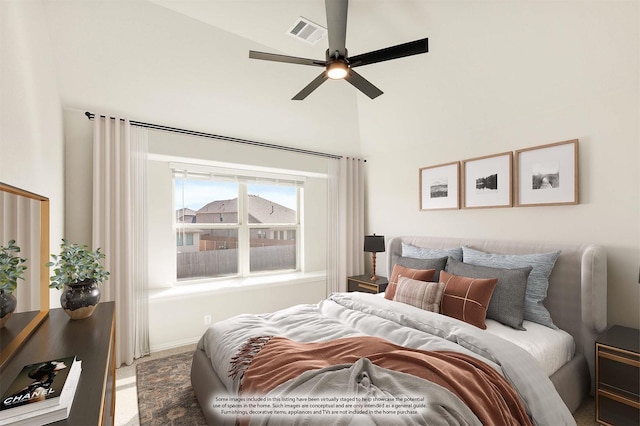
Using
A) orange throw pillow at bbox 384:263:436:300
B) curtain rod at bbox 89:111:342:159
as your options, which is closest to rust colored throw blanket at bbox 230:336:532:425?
orange throw pillow at bbox 384:263:436:300

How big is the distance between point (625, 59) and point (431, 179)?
1.86m

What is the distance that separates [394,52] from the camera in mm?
1972

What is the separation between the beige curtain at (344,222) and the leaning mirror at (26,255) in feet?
10.5

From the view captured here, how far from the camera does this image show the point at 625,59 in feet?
6.95

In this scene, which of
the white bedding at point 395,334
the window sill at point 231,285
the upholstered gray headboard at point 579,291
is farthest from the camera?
the window sill at point 231,285

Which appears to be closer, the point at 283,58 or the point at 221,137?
the point at 283,58

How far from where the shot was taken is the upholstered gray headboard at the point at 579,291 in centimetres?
218

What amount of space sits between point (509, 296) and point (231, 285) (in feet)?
9.55

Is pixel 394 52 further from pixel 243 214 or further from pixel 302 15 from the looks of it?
pixel 243 214

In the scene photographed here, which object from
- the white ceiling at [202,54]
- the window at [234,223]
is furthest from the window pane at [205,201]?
the white ceiling at [202,54]

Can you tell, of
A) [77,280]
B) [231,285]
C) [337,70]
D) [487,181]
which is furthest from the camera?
[231,285]

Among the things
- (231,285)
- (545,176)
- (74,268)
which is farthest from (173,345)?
(545,176)

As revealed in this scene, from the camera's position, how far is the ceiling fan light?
2023 mm

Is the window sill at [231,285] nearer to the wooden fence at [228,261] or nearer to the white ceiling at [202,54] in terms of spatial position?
the wooden fence at [228,261]
